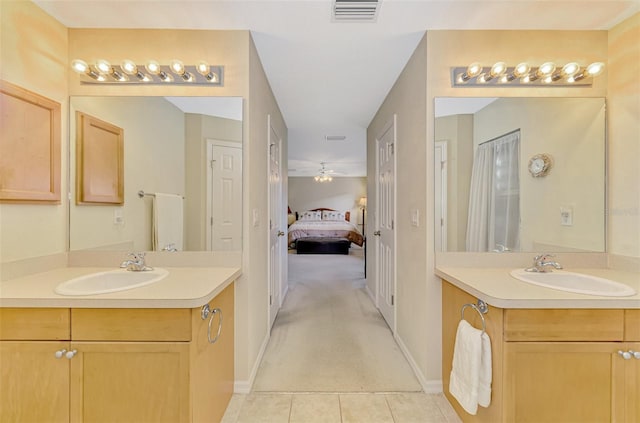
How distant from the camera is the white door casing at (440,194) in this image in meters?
1.80

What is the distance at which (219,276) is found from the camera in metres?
1.54

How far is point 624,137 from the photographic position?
1.69 metres

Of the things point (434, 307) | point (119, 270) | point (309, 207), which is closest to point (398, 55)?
point (434, 307)

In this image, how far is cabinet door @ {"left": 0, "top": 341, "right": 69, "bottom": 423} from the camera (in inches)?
47.1

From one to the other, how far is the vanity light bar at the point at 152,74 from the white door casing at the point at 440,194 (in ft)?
4.84

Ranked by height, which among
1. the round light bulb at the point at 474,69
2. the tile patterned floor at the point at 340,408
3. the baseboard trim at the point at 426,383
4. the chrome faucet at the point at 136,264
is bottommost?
the tile patterned floor at the point at 340,408

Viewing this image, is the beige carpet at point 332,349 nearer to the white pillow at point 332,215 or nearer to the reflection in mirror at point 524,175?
the reflection in mirror at point 524,175

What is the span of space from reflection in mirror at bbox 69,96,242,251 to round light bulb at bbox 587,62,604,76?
2.20 metres

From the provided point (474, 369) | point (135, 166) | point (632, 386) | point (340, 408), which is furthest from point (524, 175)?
point (135, 166)

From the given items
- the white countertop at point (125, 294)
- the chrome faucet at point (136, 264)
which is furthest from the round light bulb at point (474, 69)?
the chrome faucet at point (136, 264)

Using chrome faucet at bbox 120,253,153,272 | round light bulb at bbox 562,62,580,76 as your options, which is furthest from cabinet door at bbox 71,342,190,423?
round light bulb at bbox 562,62,580,76

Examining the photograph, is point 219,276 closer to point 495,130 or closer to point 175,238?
point 175,238

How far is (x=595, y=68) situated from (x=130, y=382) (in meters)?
3.01

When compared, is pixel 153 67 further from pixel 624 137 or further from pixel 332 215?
pixel 332 215
